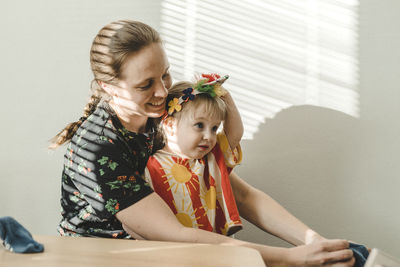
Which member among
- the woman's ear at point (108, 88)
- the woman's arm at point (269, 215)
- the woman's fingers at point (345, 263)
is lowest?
the woman's arm at point (269, 215)

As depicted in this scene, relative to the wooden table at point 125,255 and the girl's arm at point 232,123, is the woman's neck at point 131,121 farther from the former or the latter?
the wooden table at point 125,255

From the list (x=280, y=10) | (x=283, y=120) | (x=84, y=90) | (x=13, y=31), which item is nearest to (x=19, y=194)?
(x=84, y=90)

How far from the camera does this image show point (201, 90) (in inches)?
60.1

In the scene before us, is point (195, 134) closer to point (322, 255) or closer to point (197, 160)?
point (197, 160)

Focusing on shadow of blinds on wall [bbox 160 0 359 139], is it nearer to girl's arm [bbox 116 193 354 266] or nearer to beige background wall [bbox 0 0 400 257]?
beige background wall [bbox 0 0 400 257]

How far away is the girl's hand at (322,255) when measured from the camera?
1331 mm

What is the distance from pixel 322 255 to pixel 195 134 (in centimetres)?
56

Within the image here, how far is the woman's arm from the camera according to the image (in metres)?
1.57

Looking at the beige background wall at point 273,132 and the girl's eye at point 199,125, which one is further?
the beige background wall at point 273,132

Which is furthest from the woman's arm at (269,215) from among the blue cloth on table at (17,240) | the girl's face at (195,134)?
the blue cloth on table at (17,240)

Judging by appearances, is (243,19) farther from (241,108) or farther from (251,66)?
(241,108)

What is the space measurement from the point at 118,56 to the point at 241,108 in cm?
64

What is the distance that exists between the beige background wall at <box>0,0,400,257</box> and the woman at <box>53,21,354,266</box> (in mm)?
361

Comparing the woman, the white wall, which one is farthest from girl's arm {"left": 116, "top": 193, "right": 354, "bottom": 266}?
the white wall
